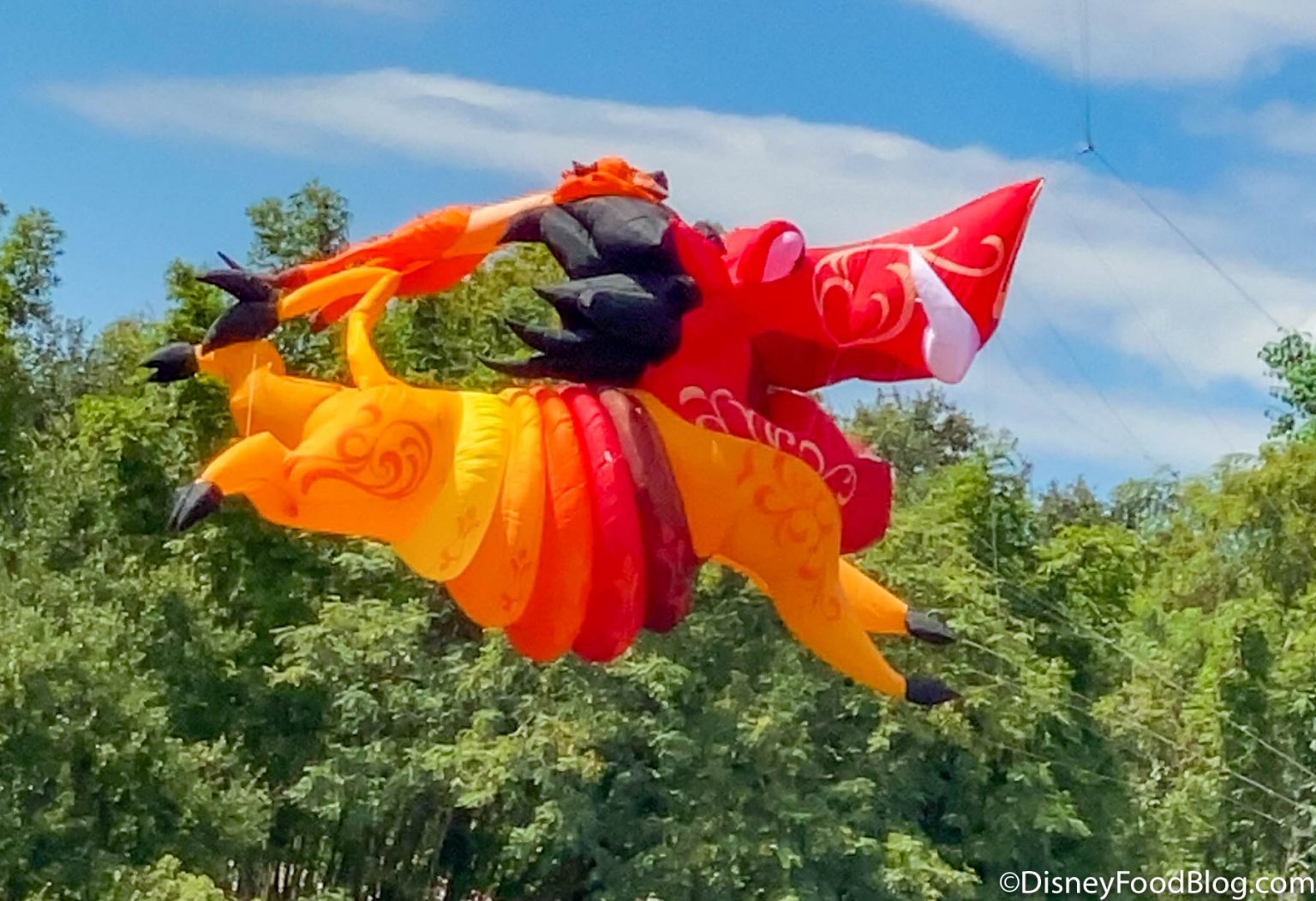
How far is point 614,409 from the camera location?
5477mm

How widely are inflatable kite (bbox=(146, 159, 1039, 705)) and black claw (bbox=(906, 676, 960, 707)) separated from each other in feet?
0.36

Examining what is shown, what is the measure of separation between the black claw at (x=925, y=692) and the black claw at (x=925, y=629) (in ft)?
0.40

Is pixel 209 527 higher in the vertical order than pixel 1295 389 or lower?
lower

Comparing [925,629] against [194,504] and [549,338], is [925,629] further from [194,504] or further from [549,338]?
[194,504]

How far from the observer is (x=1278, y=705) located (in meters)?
16.6

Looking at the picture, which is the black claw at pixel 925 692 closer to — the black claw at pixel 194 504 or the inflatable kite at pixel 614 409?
the inflatable kite at pixel 614 409

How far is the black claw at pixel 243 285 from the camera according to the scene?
529 cm

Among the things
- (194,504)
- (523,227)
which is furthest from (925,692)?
(194,504)

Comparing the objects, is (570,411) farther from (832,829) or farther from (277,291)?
(832,829)

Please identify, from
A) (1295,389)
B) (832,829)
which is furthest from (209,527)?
(1295,389)

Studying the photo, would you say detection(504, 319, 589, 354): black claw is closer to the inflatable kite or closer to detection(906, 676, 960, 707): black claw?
the inflatable kite

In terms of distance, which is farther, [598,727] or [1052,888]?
[1052,888]

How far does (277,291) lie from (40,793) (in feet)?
24.0

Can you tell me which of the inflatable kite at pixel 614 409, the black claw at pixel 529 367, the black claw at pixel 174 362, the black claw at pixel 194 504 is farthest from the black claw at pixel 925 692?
the black claw at pixel 174 362
